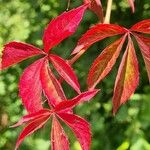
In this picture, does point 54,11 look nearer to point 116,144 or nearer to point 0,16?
point 0,16

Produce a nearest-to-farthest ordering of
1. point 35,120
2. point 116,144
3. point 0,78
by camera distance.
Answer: point 35,120, point 116,144, point 0,78

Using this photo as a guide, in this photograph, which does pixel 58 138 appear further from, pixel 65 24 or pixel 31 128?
pixel 65 24

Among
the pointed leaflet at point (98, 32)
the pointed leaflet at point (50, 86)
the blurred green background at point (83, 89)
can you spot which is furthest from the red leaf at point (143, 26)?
the blurred green background at point (83, 89)

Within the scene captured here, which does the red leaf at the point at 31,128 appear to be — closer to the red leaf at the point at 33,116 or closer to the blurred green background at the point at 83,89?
the red leaf at the point at 33,116

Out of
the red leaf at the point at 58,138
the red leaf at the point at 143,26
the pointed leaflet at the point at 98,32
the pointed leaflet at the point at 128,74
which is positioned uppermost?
the pointed leaflet at the point at 98,32

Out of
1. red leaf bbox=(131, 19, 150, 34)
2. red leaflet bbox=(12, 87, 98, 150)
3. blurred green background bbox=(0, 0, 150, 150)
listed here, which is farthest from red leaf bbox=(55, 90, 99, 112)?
blurred green background bbox=(0, 0, 150, 150)

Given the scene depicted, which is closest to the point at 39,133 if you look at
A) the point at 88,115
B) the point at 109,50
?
the point at 88,115
